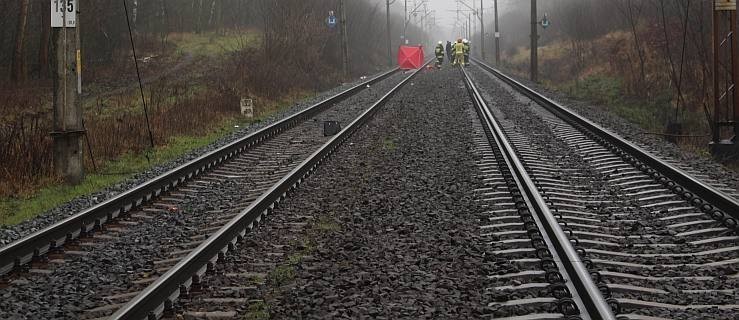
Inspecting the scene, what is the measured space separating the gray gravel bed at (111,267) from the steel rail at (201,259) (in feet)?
1.28

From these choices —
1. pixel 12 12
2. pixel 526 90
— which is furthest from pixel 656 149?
pixel 12 12

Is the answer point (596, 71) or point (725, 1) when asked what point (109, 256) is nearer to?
point (725, 1)

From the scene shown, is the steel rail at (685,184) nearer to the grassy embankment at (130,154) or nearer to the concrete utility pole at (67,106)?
the grassy embankment at (130,154)

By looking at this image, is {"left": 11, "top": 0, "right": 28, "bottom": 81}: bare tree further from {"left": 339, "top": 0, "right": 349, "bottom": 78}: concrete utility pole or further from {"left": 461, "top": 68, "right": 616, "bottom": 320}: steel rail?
{"left": 461, "top": 68, "right": 616, "bottom": 320}: steel rail

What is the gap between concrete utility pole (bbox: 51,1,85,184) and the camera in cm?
996

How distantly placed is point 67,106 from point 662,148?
8813 millimetres

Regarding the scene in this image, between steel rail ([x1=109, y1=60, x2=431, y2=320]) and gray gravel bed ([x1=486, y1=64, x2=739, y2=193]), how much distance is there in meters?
5.08

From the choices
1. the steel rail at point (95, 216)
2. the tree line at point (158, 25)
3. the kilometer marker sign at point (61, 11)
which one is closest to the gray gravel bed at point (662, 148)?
the steel rail at point (95, 216)

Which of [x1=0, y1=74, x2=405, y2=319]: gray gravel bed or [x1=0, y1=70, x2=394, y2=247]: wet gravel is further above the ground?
[x1=0, y1=70, x2=394, y2=247]: wet gravel

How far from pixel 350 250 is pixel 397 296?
1.24 meters

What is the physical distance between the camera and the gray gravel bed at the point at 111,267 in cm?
502

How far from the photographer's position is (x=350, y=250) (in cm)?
621

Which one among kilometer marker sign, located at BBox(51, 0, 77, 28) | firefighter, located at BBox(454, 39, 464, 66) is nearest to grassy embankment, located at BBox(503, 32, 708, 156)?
firefighter, located at BBox(454, 39, 464, 66)

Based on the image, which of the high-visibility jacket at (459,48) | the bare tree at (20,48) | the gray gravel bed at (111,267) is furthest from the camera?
the high-visibility jacket at (459,48)
